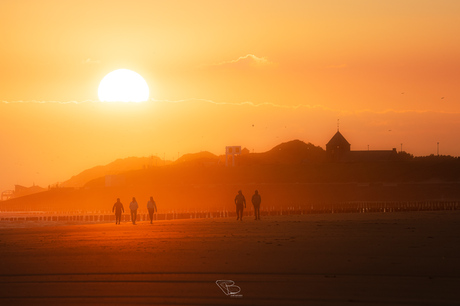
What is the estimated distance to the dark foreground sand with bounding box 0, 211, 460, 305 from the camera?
15.8 m

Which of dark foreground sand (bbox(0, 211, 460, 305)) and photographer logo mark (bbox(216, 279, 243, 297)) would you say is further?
photographer logo mark (bbox(216, 279, 243, 297))

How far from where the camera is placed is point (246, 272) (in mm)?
19344

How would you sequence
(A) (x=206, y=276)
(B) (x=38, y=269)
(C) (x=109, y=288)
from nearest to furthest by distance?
(C) (x=109, y=288) < (A) (x=206, y=276) < (B) (x=38, y=269)

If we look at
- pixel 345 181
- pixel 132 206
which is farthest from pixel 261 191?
pixel 132 206

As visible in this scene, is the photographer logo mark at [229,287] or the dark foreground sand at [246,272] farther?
the photographer logo mark at [229,287]

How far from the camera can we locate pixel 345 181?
635ft

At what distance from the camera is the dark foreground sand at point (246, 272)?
623 inches

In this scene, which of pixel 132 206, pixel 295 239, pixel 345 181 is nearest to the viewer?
pixel 295 239

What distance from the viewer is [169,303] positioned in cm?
1541

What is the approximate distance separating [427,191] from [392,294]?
511 ft

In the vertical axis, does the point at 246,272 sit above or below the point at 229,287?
above

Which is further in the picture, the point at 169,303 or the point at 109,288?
the point at 109,288

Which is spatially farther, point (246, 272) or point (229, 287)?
point (246, 272)

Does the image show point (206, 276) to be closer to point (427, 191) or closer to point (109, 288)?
point (109, 288)
